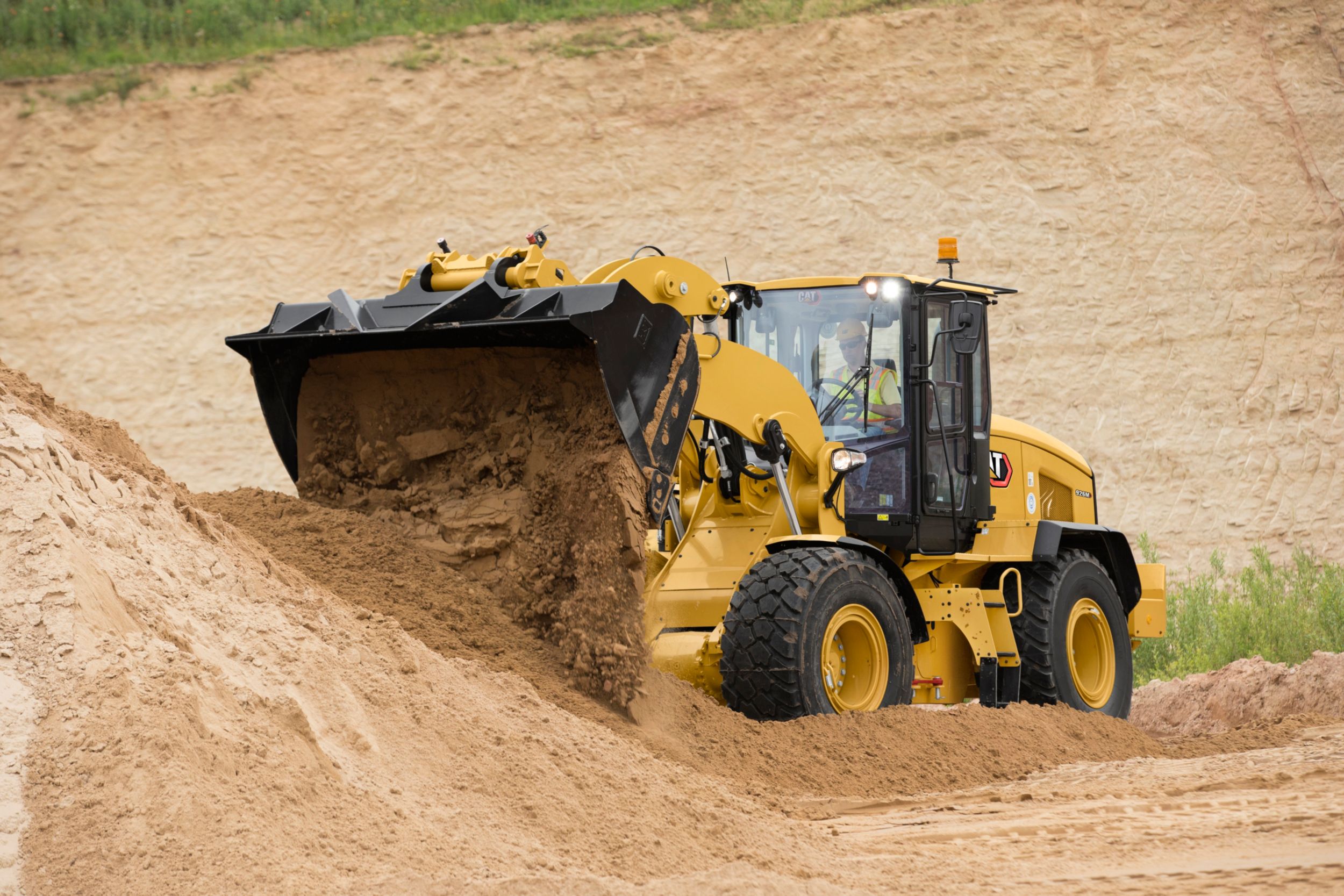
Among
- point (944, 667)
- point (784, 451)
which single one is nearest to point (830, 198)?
point (944, 667)

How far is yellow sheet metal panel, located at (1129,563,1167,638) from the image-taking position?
10141 mm

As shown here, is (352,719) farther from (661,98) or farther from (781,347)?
(661,98)

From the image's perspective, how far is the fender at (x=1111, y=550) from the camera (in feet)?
31.2

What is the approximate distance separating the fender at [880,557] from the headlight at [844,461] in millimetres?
373

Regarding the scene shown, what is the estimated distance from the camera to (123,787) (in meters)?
3.78

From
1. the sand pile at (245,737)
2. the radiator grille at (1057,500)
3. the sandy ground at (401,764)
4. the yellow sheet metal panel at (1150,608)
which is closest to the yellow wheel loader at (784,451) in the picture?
the sandy ground at (401,764)

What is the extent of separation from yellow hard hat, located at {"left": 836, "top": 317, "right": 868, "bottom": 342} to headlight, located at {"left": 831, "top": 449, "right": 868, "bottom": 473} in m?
0.75

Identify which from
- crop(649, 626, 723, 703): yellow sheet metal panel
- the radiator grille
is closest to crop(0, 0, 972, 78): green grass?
the radiator grille

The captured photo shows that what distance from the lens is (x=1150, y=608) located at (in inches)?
403

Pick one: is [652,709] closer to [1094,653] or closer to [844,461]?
[844,461]

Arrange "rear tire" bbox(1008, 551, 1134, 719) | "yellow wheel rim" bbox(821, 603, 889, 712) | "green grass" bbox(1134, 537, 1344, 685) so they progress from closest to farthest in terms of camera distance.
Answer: "yellow wheel rim" bbox(821, 603, 889, 712) → "rear tire" bbox(1008, 551, 1134, 719) → "green grass" bbox(1134, 537, 1344, 685)

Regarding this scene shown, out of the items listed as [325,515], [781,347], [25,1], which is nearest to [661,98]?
[25,1]

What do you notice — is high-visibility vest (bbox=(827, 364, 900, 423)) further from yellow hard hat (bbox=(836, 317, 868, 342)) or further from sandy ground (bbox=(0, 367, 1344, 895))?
sandy ground (bbox=(0, 367, 1344, 895))

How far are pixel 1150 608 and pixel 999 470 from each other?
212 cm
